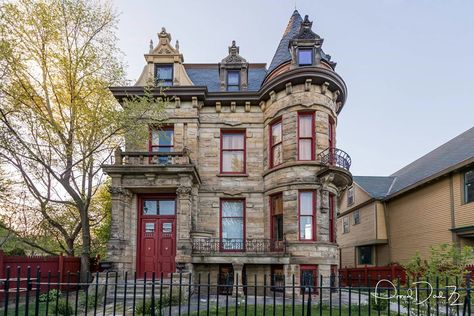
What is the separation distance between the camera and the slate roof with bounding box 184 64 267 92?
16.9m


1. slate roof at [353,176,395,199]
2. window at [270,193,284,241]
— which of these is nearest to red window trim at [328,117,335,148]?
window at [270,193,284,241]

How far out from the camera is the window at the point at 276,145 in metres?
15.0

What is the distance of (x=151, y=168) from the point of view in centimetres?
1332

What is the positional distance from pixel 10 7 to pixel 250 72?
10.3 m

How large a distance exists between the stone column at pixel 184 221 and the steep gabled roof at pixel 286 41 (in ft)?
22.3

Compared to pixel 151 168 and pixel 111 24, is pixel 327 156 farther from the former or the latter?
pixel 111 24

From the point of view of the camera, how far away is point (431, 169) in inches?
760

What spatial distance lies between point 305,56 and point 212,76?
485 cm

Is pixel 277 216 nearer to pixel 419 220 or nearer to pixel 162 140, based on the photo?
pixel 162 140

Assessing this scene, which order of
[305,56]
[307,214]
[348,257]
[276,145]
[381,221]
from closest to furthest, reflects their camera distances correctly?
1. [307,214]
2. [305,56]
3. [276,145]
4. [381,221]
5. [348,257]

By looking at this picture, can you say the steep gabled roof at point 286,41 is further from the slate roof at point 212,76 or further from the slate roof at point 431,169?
the slate roof at point 431,169

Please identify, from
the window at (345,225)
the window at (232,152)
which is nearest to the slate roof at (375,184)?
the window at (345,225)

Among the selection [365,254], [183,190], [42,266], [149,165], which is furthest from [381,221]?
[42,266]

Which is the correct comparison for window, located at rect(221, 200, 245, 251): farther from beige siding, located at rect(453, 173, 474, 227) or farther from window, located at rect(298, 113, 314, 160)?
beige siding, located at rect(453, 173, 474, 227)
